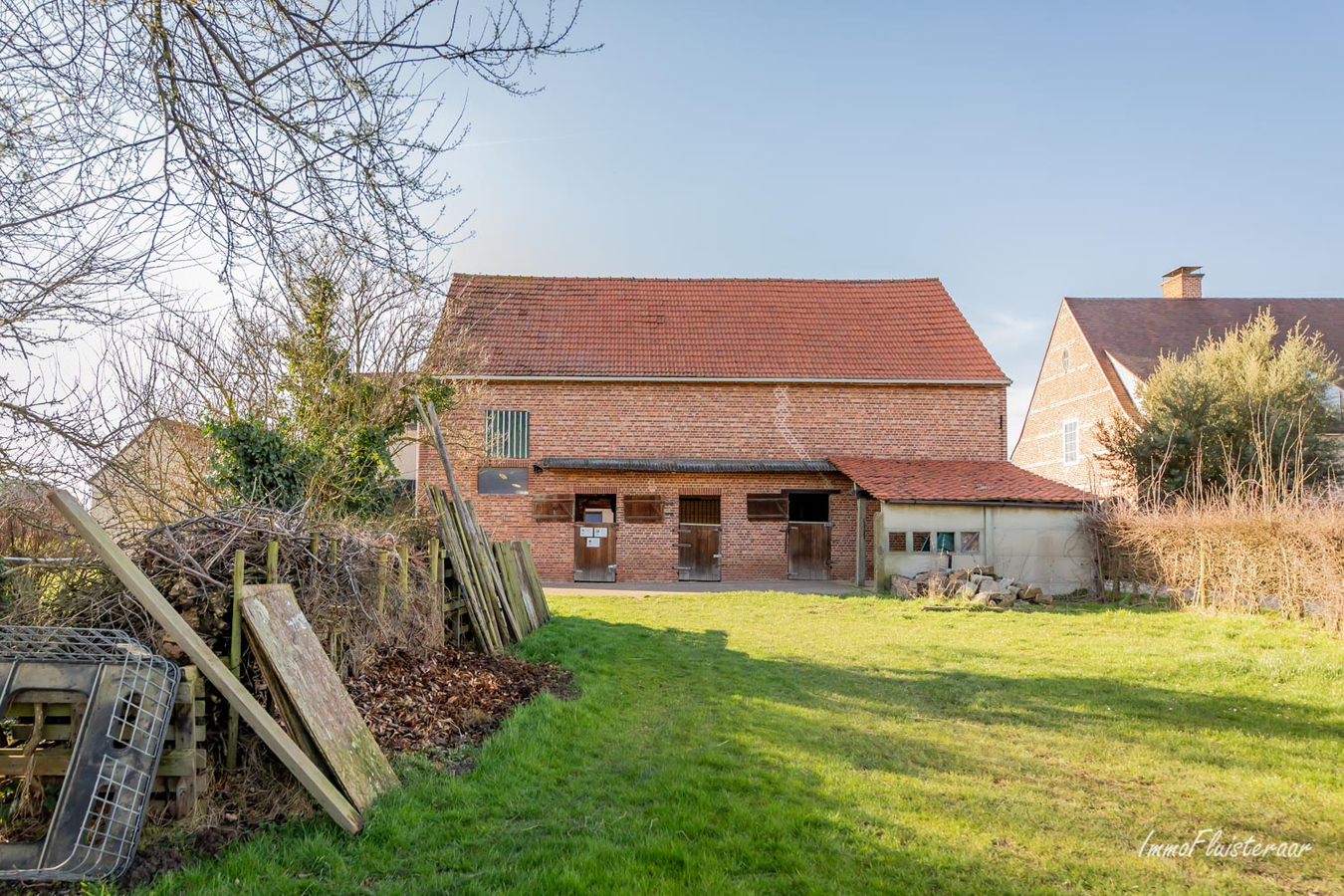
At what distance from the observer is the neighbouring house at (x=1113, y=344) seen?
88.4ft

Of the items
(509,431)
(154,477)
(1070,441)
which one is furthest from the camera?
(1070,441)

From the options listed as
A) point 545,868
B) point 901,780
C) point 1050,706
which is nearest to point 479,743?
point 545,868

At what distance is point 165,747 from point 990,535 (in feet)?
56.2

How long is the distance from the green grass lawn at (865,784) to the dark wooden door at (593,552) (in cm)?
1052

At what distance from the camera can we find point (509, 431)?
2011 centimetres

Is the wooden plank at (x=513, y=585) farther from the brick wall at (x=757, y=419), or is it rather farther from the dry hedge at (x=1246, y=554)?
the dry hedge at (x=1246, y=554)

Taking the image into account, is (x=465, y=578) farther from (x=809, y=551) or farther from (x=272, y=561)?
(x=809, y=551)

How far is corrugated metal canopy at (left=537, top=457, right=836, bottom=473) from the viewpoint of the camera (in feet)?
63.9

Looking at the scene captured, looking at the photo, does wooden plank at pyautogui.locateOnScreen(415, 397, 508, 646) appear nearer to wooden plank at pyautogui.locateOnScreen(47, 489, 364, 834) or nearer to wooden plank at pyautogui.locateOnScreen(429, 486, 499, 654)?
wooden plank at pyautogui.locateOnScreen(429, 486, 499, 654)

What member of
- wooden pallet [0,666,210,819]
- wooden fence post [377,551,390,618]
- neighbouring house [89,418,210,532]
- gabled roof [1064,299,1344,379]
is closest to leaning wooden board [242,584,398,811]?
wooden pallet [0,666,210,819]

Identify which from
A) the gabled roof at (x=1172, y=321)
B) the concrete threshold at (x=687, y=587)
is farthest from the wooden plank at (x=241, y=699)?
the gabled roof at (x=1172, y=321)

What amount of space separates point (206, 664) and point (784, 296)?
2247 centimetres

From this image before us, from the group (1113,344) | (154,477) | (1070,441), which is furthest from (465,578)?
(1070,441)

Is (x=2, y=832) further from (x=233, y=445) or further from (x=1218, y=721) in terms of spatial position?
(x=1218, y=721)
